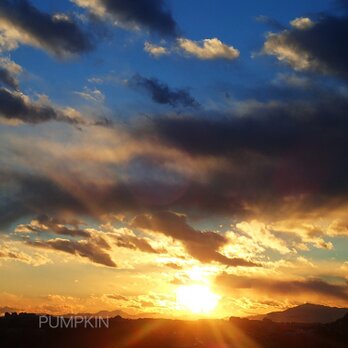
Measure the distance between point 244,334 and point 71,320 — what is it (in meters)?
33.9

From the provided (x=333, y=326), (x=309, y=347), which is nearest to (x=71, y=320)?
(x=309, y=347)

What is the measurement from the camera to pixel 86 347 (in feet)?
284

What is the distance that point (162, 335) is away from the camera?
97.4 meters

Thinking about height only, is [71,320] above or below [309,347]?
above

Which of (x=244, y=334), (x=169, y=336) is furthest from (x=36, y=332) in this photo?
(x=244, y=334)

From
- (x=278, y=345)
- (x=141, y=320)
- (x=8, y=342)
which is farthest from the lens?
(x=141, y=320)

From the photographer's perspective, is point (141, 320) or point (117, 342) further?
point (141, 320)

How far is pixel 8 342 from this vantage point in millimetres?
84500

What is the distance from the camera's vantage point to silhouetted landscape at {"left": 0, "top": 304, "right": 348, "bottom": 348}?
8719 cm

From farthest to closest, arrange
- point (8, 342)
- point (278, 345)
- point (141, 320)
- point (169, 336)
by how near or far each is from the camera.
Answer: point (141, 320)
point (169, 336)
point (278, 345)
point (8, 342)

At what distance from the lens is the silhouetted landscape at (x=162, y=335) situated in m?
87.2

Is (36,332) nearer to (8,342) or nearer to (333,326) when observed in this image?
(8,342)

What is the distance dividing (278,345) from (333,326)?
1779cm

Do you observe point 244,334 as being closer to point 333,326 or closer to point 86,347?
point 333,326
